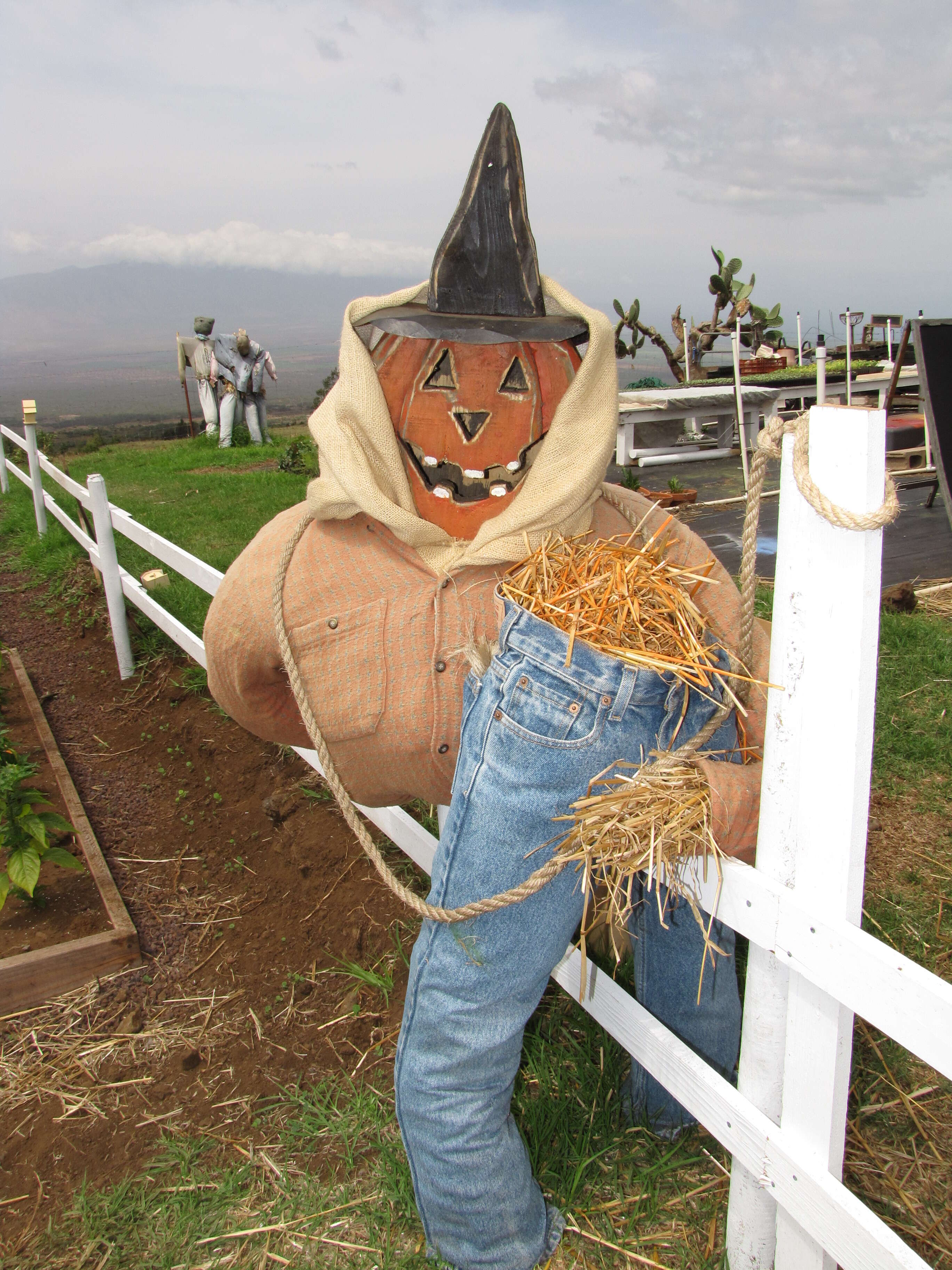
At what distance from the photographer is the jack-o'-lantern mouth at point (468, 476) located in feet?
6.25

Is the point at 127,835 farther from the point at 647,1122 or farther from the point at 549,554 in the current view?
the point at 549,554

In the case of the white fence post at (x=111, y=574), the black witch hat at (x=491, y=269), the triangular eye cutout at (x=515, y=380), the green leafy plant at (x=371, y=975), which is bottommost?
the green leafy plant at (x=371, y=975)

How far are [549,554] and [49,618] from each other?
6220 millimetres

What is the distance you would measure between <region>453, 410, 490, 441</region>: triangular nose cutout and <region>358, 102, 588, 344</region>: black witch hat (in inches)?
5.7

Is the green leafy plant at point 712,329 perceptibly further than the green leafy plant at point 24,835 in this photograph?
Yes

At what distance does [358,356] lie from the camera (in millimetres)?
1846

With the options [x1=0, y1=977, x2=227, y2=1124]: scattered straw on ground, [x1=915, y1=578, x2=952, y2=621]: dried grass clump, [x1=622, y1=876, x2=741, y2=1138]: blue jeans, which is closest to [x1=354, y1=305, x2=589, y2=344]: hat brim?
[x1=622, y1=876, x2=741, y2=1138]: blue jeans

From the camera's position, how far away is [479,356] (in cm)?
184

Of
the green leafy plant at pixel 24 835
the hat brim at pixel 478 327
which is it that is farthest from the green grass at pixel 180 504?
the hat brim at pixel 478 327

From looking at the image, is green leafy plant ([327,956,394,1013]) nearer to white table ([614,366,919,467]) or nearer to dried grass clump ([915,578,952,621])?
dried grass clump ([915,578,952,621])

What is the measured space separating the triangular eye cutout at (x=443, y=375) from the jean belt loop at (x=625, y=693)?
78cm

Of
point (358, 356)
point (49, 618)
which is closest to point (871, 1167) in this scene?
point (358, 356)

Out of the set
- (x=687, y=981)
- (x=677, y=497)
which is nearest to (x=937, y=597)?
(x=677, y=497)

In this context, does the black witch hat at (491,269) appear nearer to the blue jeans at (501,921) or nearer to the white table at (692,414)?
the blue jeans at (501,921)
